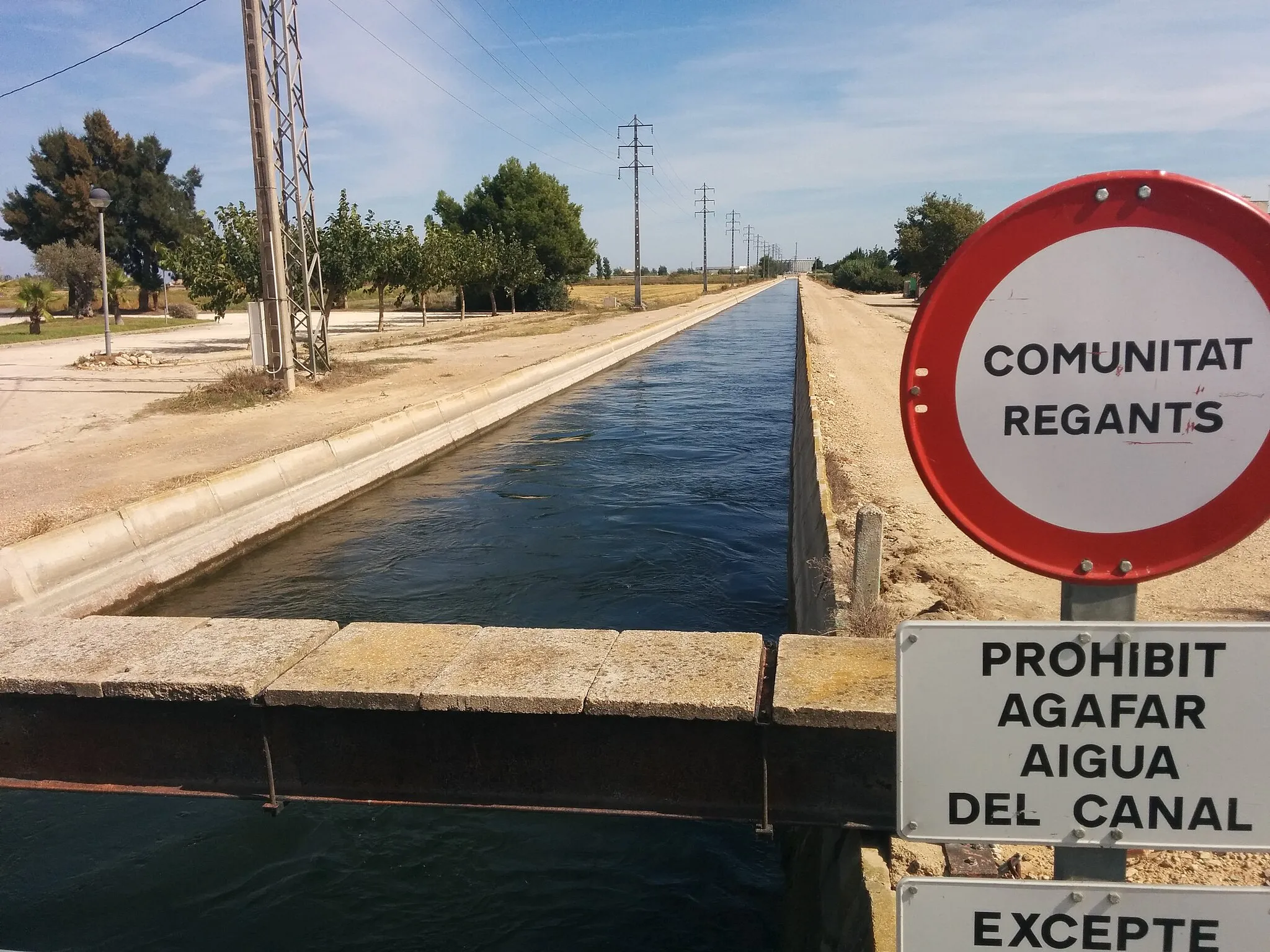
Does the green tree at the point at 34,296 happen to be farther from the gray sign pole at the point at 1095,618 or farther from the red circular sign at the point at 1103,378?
the gray sign pole at the point at 1095,618

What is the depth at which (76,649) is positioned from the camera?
3670 millimetres

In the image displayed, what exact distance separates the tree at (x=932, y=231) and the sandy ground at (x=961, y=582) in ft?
148

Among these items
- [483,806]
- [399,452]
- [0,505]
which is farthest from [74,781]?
[399,452]

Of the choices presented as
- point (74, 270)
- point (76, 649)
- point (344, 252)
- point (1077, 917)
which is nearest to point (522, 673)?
point (76, 649)

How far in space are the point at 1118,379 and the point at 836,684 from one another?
180 cm

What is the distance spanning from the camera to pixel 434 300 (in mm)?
67125

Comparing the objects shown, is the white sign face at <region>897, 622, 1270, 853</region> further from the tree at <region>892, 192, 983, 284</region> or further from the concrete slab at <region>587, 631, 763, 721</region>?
the tree at <region>892, 192, 983, 284</region>

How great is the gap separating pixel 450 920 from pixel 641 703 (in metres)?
3.00

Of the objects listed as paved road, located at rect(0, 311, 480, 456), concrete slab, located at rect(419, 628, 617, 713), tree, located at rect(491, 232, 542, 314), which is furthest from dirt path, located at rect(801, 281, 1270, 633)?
tree, located at rect(491, 232, 542, 314)

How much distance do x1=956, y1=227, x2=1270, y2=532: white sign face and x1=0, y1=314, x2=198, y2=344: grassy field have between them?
3926 centimetres

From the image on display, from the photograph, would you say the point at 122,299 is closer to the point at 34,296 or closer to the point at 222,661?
the point at 34,296

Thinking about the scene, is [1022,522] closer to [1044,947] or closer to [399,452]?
[1044,947]

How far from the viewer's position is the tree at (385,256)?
30747 mm

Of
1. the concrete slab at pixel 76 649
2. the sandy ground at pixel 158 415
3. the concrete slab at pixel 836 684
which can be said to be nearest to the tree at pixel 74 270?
the sandy ground at pixel 158 415
